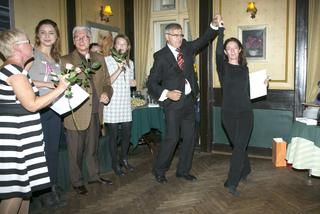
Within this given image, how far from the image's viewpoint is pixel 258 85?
12.7 feet

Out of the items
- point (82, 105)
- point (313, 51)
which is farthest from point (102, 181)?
point (313, 51)

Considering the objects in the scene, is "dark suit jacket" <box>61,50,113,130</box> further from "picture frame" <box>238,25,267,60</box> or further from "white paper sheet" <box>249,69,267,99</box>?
"picture frame" <box>238,25,267,60</box>

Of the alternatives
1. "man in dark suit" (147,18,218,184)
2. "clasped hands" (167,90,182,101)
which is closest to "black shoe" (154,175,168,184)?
"man in dark suit" (147,18,218,184)

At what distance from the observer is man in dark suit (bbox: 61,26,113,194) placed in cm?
349

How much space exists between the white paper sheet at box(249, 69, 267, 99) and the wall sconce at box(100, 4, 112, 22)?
3.11 meters

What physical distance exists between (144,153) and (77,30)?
2757 millimetres

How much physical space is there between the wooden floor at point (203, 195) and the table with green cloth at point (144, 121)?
559 mm

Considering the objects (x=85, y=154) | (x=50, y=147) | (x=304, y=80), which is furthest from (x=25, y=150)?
(x=304, y=80)

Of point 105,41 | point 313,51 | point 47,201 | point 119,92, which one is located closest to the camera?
point 47,201

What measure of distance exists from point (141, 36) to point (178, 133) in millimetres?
3120

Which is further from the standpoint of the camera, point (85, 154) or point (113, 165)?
point (113, 165)

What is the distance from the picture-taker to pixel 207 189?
12.4ft

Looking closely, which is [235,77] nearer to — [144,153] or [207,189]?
[207,189]

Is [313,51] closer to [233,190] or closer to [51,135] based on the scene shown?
[233,190]
